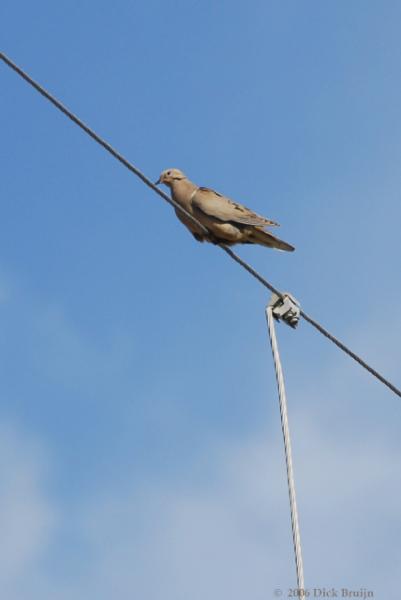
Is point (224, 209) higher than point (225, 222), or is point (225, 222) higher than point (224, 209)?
point (224, 209)

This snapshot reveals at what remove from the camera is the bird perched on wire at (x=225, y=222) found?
950 cm

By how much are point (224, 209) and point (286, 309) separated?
10.1 ft

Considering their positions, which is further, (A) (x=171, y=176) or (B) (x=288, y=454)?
(A) (x=171, y=176)

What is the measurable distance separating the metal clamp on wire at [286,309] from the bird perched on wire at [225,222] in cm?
281

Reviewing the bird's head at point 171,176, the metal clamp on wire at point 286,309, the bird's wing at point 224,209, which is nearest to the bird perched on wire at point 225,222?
the bird's wing at point 224,209

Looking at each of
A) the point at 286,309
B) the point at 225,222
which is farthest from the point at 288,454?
the point at 225,222

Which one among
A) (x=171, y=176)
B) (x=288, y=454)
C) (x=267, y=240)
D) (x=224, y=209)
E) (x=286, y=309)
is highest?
(x=171, y=176)

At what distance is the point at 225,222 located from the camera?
9.50 meters

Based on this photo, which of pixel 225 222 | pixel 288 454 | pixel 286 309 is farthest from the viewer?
pixel 225 222

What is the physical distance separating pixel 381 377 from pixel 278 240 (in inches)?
125

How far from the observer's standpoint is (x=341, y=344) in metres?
6.38

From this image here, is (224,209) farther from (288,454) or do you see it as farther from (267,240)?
(288,454)

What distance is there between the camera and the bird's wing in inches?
375

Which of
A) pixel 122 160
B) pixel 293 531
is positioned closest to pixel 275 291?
pixel 122 160
